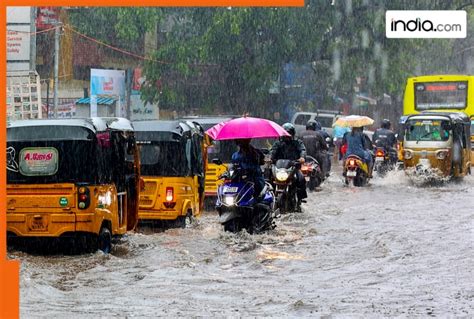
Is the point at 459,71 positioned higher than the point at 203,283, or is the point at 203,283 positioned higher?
the point at 459,71

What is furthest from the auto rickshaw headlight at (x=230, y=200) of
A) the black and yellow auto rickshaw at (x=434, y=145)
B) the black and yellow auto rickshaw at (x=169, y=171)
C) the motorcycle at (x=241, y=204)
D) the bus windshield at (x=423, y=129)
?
the bus windshield at (x=423, y=129)

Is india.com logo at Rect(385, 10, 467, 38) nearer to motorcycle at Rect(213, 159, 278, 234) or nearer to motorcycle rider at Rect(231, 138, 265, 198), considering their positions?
motorcycle rider at Rect(231, 138, 265, 198)

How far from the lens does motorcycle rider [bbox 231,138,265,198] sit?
512 inches

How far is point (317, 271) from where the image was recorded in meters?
10.9

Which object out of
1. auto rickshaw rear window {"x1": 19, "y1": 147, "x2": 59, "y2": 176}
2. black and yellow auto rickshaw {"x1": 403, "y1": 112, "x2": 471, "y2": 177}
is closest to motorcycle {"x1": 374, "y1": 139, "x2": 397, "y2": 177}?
black and yellow auto rickshaw {"x1": 403, "y1": 112, "x2": 471, "y2": 177}

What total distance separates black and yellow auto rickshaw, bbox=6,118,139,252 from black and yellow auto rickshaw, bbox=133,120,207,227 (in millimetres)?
2588

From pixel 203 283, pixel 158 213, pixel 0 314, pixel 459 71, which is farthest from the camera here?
pixel 459 71

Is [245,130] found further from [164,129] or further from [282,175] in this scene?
[282,175]

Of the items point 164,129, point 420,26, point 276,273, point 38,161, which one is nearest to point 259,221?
point 164,129

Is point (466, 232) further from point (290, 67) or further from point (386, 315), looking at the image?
point (290, 67)

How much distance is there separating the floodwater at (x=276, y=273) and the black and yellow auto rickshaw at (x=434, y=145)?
258 inches

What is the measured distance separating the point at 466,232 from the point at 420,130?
30.4ft

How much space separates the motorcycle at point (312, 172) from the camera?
20.2 meters

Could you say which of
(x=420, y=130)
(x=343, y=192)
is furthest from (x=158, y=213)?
(x=420, y=130)
